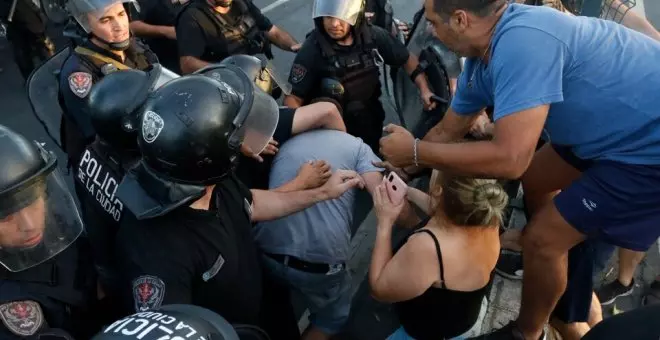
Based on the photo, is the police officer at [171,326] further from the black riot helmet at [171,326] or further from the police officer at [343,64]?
the police officer at [343,64]

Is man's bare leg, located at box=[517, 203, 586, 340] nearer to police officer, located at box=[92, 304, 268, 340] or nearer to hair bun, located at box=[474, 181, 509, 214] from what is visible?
hair bun, located at box=[474, 181, 509, 214]

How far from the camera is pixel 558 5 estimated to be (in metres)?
3.53

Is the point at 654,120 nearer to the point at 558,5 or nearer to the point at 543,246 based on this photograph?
the point at 543,246

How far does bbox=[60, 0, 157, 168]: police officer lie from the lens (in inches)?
129

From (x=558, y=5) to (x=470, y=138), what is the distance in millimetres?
1077

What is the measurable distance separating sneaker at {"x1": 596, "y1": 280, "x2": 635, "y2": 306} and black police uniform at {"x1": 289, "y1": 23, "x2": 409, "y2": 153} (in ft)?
5.93

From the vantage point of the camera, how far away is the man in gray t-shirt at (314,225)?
2.77m

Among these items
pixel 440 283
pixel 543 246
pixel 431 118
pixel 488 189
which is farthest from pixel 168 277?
pixel 431 118

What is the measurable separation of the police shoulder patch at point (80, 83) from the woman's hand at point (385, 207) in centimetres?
170

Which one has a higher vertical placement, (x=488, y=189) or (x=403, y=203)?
(x=488, y=189)

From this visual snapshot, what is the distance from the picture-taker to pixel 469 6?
233 cm

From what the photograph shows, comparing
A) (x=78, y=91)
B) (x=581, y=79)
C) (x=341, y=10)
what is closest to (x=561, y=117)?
(x=581, y=79)

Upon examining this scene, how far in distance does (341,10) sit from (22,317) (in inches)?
104

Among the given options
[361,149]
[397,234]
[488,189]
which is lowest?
[397,234]
